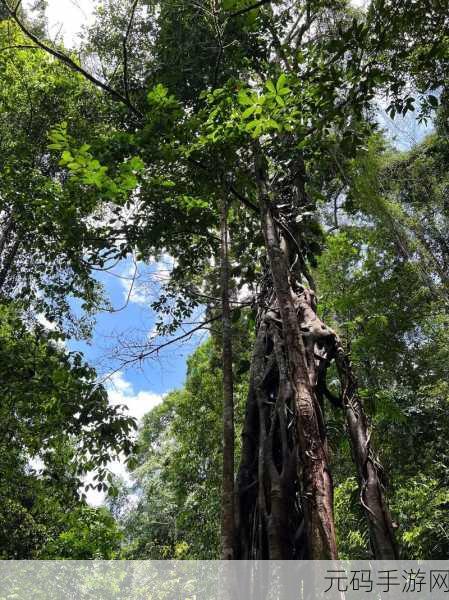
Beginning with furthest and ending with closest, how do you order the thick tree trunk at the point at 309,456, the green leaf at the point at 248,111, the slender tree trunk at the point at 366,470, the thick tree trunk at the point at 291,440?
the green leaf at the point at 248,111
the slender tree trunk at the point at 366,470
the thick tree trunk at the point at 291,440
the thick tree trunk at the point at 309,456

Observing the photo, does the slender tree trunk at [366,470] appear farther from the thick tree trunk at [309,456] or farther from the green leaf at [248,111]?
the green leaf at [248,111]

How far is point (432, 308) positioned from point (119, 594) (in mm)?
9097

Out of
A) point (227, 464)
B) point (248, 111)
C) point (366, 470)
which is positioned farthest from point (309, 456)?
point (248, 111)

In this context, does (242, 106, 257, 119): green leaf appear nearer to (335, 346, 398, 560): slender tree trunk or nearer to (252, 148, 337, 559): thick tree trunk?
(252, 148, 337, 559): thick tree trunk

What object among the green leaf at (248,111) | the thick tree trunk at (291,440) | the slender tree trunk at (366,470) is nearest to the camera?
the thick tree trunk at (291,440)

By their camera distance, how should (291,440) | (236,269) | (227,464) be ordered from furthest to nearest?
1. (236,269)
2. (291,440)
3. (227,464)

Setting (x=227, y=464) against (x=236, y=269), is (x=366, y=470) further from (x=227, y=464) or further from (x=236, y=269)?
(x=236, y=269)

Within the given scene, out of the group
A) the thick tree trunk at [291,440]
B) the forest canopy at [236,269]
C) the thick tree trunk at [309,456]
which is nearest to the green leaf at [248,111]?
the forest canopy at [236,269]

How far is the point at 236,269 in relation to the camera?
3.70 meters

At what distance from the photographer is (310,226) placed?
3514 millimetres

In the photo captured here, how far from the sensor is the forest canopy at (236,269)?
2244mm

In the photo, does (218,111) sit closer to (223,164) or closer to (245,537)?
(223,164)

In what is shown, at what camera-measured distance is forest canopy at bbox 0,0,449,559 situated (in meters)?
2.24

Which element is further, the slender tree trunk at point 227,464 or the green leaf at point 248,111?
the green leaf at point 248,111
